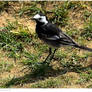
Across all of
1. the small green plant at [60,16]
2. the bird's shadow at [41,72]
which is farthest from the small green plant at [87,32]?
the bird's shadow at [41,72]

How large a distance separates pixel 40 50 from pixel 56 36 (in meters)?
0.75

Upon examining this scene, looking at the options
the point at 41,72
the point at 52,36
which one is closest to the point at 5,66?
the point at 41,72

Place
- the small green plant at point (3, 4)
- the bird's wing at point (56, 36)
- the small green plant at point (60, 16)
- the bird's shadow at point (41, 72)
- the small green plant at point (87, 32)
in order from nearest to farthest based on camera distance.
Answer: the bird's shadow at point (41, 72)
the bird's wing at point (56, 36)
the small green plant at point (87, 32)
the small green plant at point (60, 16)
the small green plant at point (3, 4)

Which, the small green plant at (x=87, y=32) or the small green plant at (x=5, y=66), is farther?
the small green plant at (x=87, y=32)

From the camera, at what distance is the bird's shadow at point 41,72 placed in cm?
731

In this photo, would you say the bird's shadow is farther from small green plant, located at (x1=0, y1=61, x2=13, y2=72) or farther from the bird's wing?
the bird's wing

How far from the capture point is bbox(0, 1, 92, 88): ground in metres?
7.38

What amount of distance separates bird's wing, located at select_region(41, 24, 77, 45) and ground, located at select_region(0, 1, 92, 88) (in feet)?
1.79

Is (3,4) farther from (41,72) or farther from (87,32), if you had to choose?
(41,72)

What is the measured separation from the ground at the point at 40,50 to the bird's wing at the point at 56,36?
0.55m

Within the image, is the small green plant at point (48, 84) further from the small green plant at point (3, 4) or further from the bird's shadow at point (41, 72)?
the small green plant at point (3, 4)

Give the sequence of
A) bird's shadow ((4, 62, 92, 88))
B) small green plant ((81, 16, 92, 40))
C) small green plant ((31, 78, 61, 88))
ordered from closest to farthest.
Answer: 1. small green plant ((31, 78, 61, 88))
2. bird's shadow ((4, 62, 92, 88))
3. small green plant ((81, 16, 92, 40))

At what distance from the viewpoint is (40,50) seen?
8.20 meters

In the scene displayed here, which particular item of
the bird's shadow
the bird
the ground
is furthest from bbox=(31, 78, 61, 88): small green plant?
the bird
